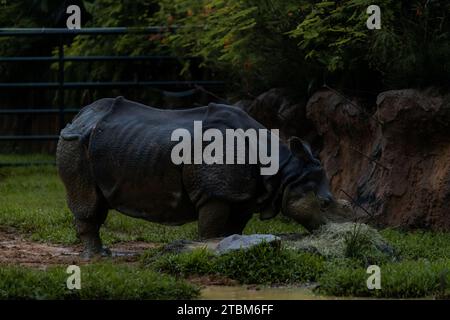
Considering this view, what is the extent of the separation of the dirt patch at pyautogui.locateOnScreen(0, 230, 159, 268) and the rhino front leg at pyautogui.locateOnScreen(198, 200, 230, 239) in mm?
666

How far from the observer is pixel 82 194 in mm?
10578

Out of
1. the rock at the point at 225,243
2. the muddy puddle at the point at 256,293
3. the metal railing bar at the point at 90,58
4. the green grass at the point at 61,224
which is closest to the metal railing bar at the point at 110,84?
the metal railing bar at the point at 90,58

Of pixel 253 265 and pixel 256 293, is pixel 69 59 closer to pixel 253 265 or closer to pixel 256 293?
pixel 253 265

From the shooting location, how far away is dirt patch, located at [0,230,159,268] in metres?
10.3

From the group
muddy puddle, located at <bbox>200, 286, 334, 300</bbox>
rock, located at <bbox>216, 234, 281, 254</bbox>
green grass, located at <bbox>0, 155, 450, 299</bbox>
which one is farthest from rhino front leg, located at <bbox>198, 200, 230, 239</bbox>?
muddy puddle, located at <bbox>200, 286, 334, 300</bbox>

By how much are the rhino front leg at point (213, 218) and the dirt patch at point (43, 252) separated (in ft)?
2.19

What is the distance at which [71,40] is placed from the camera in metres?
21.8

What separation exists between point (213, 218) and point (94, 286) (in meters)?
2.04

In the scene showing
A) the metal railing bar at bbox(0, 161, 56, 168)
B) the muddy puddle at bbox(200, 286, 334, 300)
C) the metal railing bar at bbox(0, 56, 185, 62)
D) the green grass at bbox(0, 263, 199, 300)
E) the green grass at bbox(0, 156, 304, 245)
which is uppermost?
the metal railing bar at bbox(0, 56, 185, 62)

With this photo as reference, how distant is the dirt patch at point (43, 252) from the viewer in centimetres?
1029

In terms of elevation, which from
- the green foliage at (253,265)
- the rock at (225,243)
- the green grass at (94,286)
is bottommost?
the green grass at (94,286)

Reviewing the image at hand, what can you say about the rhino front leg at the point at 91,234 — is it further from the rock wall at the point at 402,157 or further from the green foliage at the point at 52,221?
the rock wall at the point at 402,157

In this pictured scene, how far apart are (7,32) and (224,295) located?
1105 cm

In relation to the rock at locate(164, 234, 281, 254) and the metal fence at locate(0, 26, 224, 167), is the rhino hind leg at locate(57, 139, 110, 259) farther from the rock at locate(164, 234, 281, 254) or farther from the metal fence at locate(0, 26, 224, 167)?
the metal fence at locate(0, 26, 224, 167)
